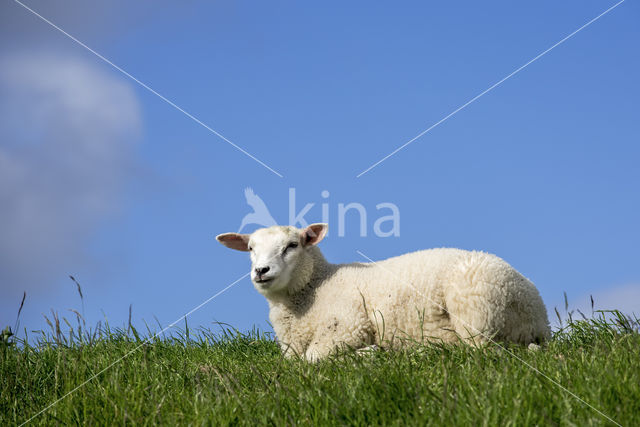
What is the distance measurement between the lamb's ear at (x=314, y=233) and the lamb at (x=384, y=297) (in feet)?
0.04

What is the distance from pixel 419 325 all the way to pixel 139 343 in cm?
316

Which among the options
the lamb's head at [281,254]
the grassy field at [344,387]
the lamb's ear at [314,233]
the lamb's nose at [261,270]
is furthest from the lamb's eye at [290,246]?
the grassy field at [344,387]

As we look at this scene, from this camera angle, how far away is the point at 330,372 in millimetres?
5258

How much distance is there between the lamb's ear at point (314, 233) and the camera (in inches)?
→ 301

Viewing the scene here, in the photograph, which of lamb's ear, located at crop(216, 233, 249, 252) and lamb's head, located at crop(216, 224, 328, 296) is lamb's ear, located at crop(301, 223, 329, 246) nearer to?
lamb's head, located at crop(216, 224, 328, 296)

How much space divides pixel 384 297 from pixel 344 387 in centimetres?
258

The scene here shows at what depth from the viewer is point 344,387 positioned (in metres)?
4.48

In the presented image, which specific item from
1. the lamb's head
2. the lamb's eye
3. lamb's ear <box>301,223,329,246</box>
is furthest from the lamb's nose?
lamb's ear <box>301,223,329,246</box>

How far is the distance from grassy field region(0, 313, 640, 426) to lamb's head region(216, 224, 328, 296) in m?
0.87

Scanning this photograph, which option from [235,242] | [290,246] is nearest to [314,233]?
[290,246]

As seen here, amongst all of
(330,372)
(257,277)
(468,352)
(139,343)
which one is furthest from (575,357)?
(139,343)

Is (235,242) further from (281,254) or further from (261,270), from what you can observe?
(261,270)

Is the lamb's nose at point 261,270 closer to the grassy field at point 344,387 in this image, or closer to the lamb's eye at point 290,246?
the lamb's eye at point 290,246

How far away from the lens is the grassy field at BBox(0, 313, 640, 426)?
12.9ft
